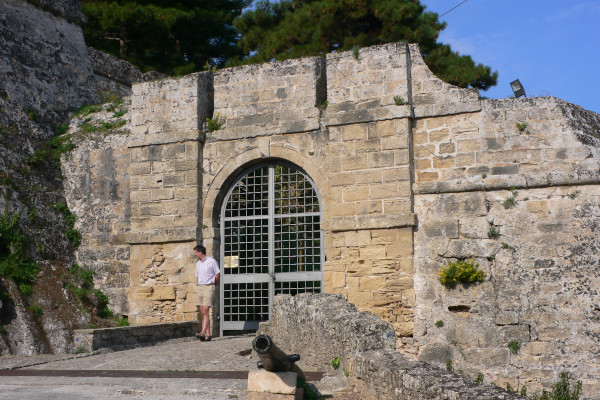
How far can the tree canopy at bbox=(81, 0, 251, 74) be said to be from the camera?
71.4 feet

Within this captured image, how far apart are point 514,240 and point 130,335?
18.1ft

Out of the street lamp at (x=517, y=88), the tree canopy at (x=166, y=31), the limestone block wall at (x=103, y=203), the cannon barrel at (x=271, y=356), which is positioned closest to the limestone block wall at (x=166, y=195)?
the limestone block wall at (x=103, y=203)

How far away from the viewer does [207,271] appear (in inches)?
442

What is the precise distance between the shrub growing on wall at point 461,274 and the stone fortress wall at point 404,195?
0.42ft

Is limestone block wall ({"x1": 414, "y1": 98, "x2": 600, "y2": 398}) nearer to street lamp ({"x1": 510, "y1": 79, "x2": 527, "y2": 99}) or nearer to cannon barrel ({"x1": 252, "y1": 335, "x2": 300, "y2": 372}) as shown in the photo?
street lamp ({"x1": 510, "y1": 79, "x2": 527, "y2": 99})

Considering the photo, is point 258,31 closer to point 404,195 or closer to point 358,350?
point 404,195

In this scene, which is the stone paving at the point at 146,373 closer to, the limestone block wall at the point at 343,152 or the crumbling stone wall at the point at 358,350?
the crumbling stone wall at the point at 358,350

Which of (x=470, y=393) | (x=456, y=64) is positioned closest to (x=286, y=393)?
(x=470, y=393)

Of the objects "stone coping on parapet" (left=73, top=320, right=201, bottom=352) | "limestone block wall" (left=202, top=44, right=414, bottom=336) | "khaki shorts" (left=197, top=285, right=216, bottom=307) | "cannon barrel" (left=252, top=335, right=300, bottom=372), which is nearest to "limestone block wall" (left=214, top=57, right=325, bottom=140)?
"limestone block wall" (left=202, top=44, right=414, bottom=336)

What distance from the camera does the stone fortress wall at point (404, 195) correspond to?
33.8 ft

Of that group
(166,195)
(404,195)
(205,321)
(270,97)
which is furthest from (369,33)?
(205,321)

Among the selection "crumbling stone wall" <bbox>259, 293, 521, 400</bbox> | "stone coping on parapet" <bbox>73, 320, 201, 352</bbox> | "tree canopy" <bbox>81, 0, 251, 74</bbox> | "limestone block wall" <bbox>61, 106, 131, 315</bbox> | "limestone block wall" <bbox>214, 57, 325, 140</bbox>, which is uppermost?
"tree canopy" <bbox>81, 0, 251, 74</bbox>

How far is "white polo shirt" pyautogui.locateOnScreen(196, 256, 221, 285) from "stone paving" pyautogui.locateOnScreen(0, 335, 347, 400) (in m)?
0.87

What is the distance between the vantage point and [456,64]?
19.9 metres
